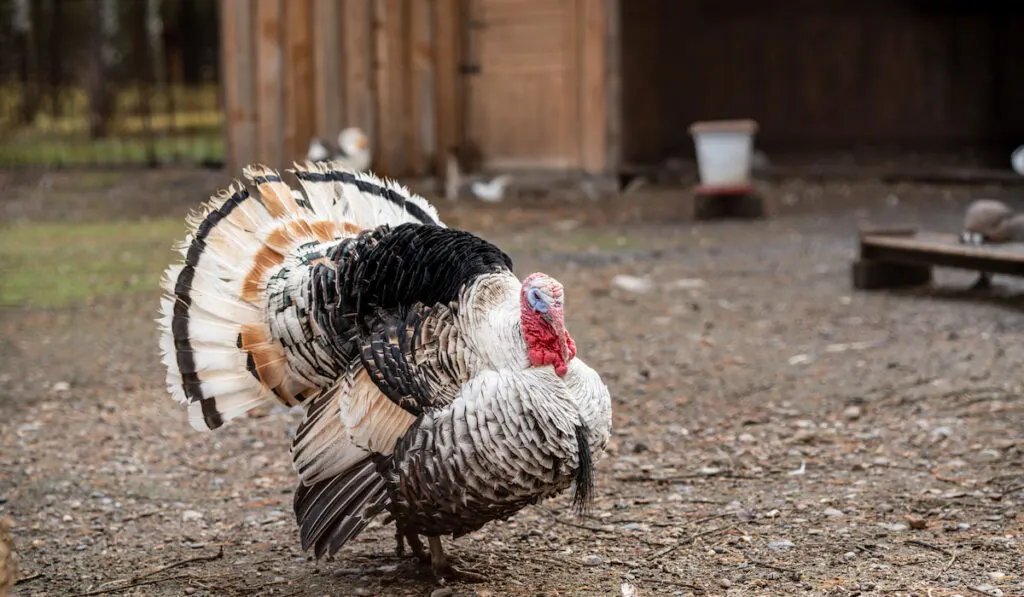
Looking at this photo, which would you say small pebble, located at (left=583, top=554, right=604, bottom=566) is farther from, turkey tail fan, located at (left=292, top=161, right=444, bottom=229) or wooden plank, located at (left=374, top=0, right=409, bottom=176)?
wooden plank, located at (left=374, top=0, right=409, bottom=176)

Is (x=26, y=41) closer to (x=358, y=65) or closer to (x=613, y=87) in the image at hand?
(x=358, y=65)

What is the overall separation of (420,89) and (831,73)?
5.38m

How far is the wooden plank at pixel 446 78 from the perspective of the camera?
12711 mm

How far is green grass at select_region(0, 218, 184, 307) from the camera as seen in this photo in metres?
7.74

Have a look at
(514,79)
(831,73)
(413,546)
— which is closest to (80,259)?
(514,79)

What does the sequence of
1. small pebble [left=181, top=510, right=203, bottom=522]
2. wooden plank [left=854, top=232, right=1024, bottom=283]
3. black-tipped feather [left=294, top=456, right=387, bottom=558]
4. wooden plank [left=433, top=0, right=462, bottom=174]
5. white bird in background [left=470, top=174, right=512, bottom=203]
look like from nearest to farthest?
black-tipped feather [left=294, top=456, right=387, bottom=558] → small pebble [left=181, top=510, right=203, bottom=522] → wooden plank [left=854, top=232, right=1024, bottom=283] → white bird in background [left=470, top=174, right=512, bottom=203] → wooden plank [left=433, top=0, right=462, bottom=174]

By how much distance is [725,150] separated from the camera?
1020 cm

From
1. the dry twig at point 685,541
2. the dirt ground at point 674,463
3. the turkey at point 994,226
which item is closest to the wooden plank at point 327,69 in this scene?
the dirt ground at point 674,463

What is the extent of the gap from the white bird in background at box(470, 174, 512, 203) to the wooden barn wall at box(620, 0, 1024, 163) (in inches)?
85.4

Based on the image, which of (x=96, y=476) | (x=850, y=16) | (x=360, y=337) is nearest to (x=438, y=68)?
(x=850, y=16)

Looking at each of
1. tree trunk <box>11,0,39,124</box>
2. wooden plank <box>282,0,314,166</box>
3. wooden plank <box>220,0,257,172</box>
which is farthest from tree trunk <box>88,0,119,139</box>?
wooden plank <box>282,0,314,166</box>

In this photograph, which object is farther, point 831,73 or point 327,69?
point 831,73

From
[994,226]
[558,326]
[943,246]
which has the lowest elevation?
[943,246]

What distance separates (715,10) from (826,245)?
21.2ft
